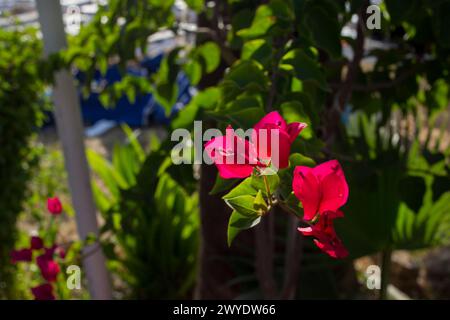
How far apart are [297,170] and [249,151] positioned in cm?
4

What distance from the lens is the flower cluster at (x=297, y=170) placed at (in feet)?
1.41

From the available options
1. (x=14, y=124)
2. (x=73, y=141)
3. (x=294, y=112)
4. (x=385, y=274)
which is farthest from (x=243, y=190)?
(x=14, y=124)

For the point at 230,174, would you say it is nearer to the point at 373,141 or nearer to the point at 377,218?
the point at 377,218

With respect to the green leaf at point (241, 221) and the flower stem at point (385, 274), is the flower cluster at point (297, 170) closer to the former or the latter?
the green leaf at point (241, 221)

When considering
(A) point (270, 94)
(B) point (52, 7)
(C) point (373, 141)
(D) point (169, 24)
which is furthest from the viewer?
(C) point (373, 141)

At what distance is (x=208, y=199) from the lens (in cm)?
142

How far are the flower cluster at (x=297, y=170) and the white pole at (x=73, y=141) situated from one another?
3.14 feet

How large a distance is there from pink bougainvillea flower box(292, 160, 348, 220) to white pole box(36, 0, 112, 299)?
0.99 m

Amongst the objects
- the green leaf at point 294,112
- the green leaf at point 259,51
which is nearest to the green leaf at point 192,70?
the green leaf at point 259,51

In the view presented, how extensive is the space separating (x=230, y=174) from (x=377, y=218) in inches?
37.7

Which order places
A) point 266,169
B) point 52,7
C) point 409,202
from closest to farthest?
point 266,169 < point 409,202 < point 52,7

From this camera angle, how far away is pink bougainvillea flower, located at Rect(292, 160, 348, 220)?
428 millimetres

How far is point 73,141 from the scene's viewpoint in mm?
1427
